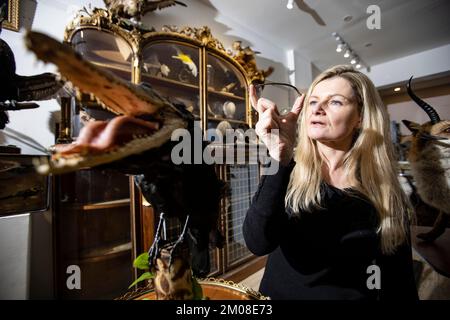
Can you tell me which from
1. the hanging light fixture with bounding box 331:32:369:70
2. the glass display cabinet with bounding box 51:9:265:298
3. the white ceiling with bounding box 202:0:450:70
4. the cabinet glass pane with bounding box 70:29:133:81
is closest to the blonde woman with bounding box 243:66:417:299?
the glass display cabinet with bounding box 51:9:265:298

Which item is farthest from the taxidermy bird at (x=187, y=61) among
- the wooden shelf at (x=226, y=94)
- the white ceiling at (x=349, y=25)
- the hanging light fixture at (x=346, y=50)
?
the hanging light fixture at (x=346, y=50)

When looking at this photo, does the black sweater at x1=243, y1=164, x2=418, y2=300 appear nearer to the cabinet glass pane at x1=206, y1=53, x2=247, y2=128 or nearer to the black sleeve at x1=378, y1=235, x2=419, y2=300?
the black sleeve at x1=378, y1=235, x2=419, y2=300

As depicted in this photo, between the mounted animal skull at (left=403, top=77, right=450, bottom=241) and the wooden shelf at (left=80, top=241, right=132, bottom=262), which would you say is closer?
the mounted animal skull at (left=403, top=77, right=450, bottom=241)

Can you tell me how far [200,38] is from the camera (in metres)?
1.73

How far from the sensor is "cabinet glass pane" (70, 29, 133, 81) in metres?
1.23

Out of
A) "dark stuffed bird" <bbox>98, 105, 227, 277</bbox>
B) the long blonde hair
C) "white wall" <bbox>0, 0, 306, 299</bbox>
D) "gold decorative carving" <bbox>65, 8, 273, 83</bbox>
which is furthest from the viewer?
"gold decorative carving" <bbox>65, 8, 273, 83</bbox>

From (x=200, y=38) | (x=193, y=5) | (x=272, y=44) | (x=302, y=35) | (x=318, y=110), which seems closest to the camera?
(x=318, y=110)

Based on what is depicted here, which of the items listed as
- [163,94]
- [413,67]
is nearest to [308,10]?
[163,94]

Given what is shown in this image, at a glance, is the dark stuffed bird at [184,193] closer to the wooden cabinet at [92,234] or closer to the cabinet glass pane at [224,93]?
the wooden cabinet at [92,234]

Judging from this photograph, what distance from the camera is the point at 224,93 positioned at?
200 cm
